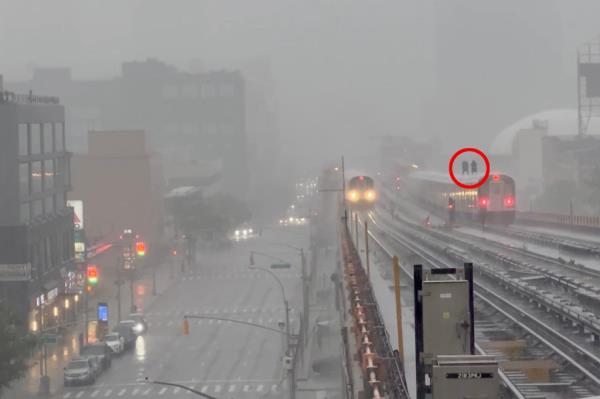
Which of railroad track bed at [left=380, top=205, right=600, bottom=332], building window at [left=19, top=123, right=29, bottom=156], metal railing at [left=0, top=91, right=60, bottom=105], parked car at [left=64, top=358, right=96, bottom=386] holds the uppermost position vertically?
metal railing at [left=0, top=91, right=60, bottom=105]

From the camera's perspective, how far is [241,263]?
218ft

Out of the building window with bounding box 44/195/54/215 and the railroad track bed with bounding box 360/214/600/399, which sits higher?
the building window with bounding box 44/195/54/215

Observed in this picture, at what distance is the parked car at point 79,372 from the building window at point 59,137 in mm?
17735

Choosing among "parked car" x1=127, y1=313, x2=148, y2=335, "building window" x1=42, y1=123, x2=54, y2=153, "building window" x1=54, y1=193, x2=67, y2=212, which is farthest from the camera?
"building window" x1=54, y1=193, x2=67, y2=212

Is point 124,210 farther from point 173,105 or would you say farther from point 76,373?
point 173,105

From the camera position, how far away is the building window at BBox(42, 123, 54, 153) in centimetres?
4859

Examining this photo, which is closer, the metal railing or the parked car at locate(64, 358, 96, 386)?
the parked car at locate(64, 358, 96, 386)

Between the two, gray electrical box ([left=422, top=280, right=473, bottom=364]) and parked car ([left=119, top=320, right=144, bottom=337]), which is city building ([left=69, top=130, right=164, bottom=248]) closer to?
parked car ([left=119, top=320, right=144, bottom=337])

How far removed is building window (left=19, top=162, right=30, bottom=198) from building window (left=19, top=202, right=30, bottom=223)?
0.32 m

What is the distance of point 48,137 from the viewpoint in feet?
162

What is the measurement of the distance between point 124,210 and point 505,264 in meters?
42.8

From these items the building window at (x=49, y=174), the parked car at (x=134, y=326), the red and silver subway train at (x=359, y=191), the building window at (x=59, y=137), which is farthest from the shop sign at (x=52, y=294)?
the red and silver subway train at (x=359, y=191)

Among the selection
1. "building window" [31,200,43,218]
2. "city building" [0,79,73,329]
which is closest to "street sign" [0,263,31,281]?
"city building" [0,79,73,329]

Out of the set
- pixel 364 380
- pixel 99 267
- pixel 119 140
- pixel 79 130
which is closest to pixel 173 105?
pixel 79 130
